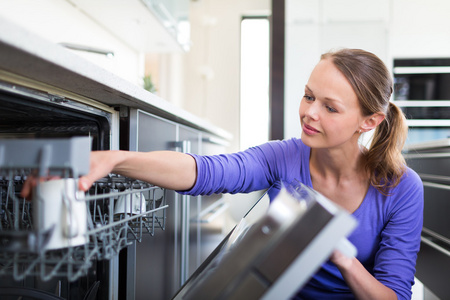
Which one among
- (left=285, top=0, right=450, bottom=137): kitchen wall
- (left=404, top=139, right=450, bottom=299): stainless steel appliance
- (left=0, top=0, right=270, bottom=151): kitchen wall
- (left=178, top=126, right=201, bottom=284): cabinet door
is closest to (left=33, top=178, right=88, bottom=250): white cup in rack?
(left=178, top=126, right=201, bottom=284): cabinet door

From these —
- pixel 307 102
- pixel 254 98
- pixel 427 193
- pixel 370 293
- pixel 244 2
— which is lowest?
pixel 370 293

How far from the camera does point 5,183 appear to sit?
3.11 feet

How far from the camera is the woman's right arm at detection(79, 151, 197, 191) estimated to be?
712 millimetres

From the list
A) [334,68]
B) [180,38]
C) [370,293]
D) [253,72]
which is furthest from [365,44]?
[370,293]

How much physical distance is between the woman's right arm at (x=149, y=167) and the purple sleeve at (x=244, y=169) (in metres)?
0.03

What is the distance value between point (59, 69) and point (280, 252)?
48cm

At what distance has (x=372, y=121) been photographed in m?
1.22

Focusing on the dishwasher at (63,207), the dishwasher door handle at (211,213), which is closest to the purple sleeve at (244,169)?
the dishwasher at (63,207)

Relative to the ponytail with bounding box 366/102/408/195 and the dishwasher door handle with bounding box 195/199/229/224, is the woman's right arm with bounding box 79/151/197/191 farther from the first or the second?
the dishwasher door handle with bounding box 195/199/229/224

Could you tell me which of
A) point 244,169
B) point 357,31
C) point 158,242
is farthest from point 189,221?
point 357,31

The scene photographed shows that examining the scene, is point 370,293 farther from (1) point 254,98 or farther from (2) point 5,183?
(1) point 254,98

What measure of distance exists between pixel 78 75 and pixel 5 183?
34 centimetres

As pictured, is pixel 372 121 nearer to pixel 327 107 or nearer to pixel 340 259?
pixel 327 107

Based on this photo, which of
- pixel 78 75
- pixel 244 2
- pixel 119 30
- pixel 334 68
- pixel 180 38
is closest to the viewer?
pixel 78 75
